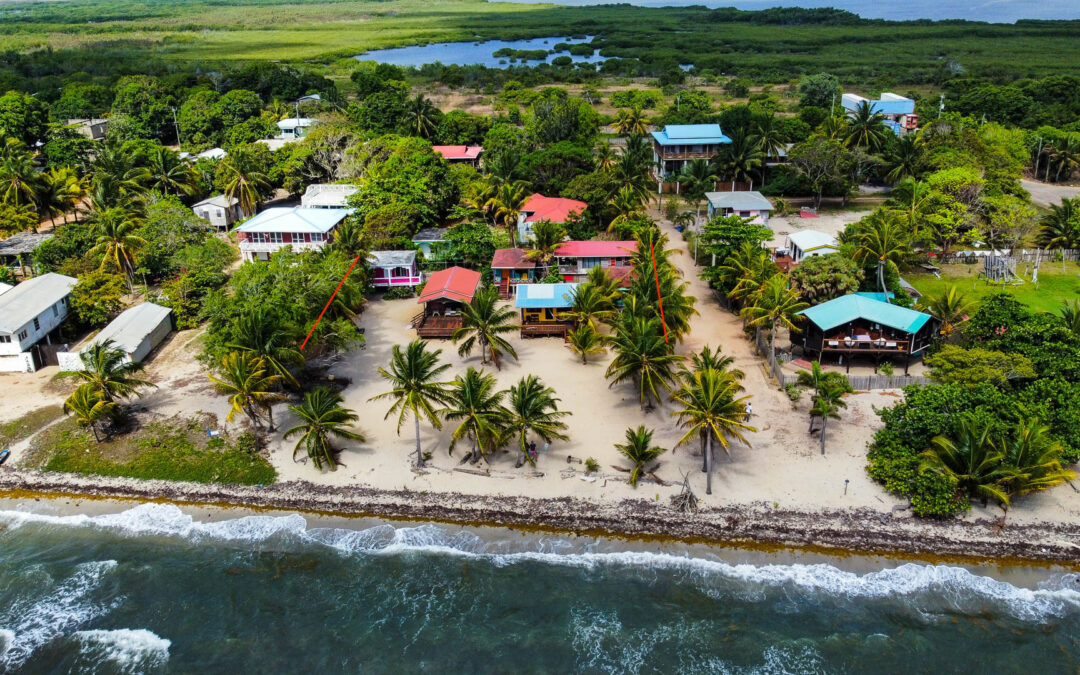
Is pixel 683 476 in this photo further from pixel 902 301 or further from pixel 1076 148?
pixel 1076 148

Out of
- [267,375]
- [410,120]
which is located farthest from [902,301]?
[410,120]

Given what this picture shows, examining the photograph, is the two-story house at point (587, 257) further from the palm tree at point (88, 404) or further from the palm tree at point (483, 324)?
the palm tree at point (88, 404)

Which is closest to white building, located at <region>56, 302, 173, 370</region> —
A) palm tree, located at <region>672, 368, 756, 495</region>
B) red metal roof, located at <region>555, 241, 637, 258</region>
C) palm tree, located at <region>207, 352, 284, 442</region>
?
palm tree, located at <region>207, 352, 284, 442</region>

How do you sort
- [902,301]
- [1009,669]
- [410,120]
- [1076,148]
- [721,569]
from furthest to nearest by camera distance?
[410,120] < [1076,148] < [902,301] < [721,569] < [1009,669]

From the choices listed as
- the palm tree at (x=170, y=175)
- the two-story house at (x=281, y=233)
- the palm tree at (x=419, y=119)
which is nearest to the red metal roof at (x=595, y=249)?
the two-story house at (x=281, y=233)

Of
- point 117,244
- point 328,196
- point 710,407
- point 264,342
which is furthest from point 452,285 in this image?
point 328,196

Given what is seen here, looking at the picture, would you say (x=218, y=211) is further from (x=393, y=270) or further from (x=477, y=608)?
(x=477, y=608)
